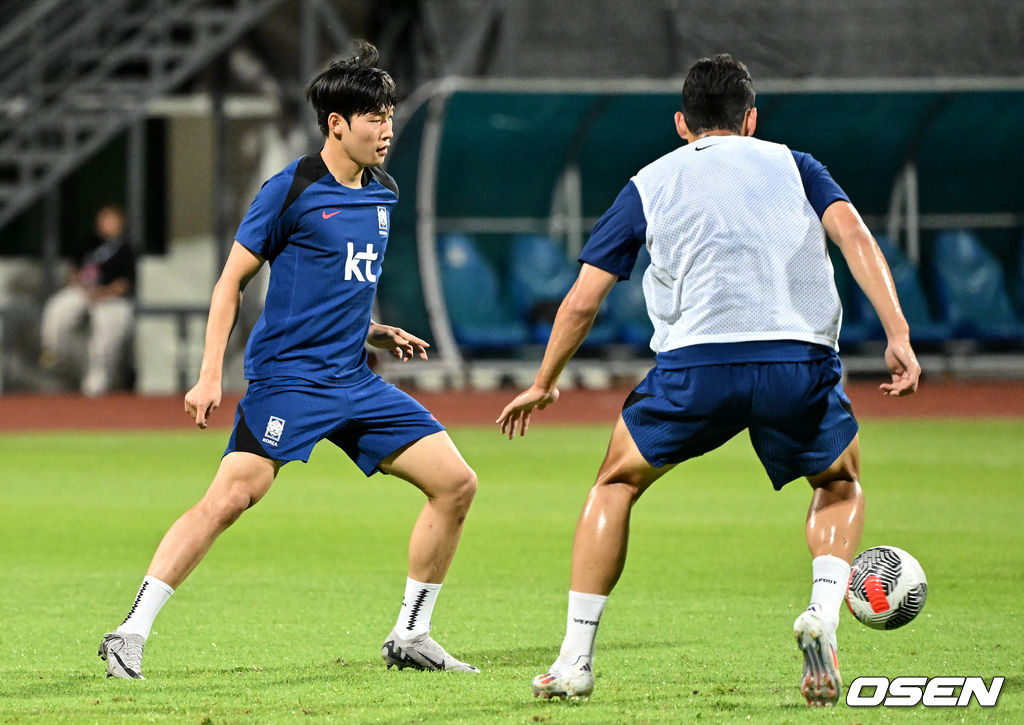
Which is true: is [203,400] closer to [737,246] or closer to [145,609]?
[145,609]

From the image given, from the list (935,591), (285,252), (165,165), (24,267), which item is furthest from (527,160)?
(285,252)

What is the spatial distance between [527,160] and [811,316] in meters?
16.9

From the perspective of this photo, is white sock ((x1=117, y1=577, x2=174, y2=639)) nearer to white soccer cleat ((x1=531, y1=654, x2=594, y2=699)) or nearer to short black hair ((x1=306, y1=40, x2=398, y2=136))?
white soccer cleat ((x1=531, y1=654, x2=594, y2=699))

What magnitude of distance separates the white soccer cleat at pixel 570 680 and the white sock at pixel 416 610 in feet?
3.02

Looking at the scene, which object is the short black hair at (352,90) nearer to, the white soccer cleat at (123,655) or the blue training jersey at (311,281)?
the blue training jersey at (311,281)

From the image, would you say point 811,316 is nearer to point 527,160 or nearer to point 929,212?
point 527,160

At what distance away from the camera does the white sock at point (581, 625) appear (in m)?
5.24

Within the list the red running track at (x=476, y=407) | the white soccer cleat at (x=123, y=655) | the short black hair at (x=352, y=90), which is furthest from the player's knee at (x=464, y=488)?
the red running track at (x=476, y=407)

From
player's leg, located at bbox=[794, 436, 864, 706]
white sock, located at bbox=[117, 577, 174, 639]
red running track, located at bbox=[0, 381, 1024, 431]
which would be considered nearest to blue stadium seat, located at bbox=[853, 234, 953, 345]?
red running track, located at bbox=[0, 381, 1024, 431]

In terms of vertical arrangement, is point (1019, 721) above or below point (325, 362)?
below

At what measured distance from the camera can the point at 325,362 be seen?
6035 millimetres

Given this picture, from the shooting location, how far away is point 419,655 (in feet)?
19.7

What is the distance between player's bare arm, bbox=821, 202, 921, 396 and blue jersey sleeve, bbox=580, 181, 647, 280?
0.58 meters

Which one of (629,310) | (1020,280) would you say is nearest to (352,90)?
(629,310)
